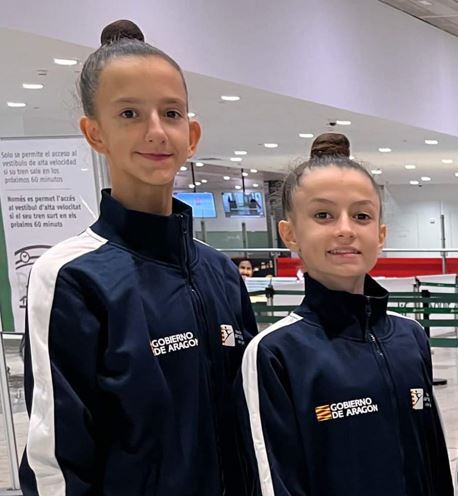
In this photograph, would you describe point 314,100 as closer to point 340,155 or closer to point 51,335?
point 340,155

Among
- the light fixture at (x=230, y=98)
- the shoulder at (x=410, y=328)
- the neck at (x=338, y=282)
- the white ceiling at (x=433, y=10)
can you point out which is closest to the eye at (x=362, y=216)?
the neck at (x=338, y=282)

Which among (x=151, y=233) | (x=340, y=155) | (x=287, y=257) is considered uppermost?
(x=340, y=155)

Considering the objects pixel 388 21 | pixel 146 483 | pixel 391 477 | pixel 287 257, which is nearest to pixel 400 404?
pixel 391 477

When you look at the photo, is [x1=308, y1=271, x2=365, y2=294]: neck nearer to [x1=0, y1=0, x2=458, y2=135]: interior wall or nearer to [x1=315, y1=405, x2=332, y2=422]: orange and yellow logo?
[x1=315, y1=405, x2=332, y2=422]: orange and yellow logo

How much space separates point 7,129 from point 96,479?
337 inches

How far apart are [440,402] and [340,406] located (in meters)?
5.18

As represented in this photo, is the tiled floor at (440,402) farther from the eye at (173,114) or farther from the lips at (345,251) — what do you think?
the eye at (173,114)

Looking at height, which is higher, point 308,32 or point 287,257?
point 308,32

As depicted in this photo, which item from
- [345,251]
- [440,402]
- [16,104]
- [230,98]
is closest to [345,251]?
[345,251]

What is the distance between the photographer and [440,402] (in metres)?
6.55

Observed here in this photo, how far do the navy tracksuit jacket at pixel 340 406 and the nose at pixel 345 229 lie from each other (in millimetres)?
123

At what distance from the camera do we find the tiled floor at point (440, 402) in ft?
17.4

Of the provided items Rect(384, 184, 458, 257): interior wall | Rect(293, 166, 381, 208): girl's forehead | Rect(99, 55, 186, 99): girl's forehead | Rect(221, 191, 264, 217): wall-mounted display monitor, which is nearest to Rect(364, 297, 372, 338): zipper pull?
Rect(293, 166, 381, 208): girl's forehead

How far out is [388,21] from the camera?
10469mm
